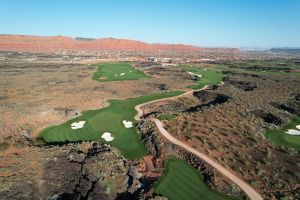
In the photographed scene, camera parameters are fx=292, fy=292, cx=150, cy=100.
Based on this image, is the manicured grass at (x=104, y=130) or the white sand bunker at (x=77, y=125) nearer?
the manicured grass at (x=104, y=130)

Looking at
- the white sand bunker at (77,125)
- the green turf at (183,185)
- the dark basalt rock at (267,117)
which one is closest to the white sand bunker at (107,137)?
the white sand bunker at (77,125)

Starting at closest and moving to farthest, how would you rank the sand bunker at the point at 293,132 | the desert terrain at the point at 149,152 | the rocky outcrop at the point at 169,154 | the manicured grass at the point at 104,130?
the rocky outcrop at the point at 169,154 → the desert terrain at the point at 149,152 → the manicured grass at the point at 104,130 → the sand bunker at the point at 293,132

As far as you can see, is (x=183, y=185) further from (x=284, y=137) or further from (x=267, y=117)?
(x=267, y=117)

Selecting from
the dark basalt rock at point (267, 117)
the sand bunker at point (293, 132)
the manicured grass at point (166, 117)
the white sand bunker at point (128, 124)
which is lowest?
the sand bunker at point (293, 132)

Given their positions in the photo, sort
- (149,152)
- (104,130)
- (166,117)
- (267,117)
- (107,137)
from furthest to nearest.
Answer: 1. (267,117)
2. (166,117)
3. (104,130)
4. (107,137)
5. (149,152)

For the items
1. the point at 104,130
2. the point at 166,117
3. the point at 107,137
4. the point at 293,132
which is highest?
the point at 166,117

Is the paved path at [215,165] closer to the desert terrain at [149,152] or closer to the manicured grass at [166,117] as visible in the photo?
the desert terrain at [149,152]

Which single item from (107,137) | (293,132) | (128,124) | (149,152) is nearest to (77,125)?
(107,137)
